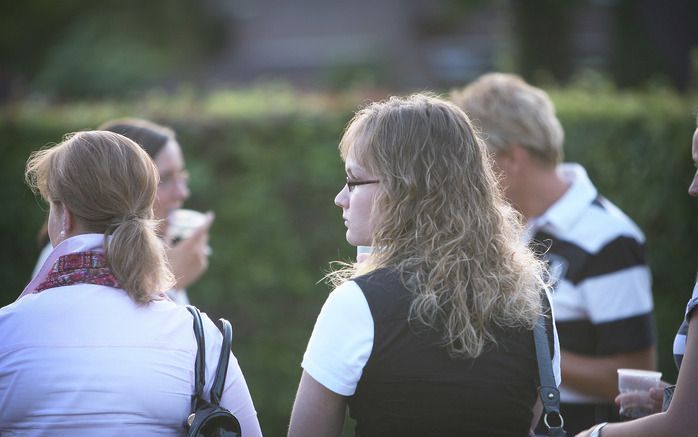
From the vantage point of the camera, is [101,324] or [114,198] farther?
[114,198]

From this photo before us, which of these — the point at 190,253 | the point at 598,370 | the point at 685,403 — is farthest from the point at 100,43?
the point at 685,403

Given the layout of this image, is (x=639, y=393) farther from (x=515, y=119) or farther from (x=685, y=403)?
(x=515, y=119)

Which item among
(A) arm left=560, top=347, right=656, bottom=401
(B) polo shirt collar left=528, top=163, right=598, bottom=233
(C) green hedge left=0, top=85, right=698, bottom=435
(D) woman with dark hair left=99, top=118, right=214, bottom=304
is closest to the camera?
(A) arm left=560, top=347, right=656, bottom=401

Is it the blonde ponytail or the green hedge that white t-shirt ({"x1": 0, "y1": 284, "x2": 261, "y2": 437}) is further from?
the green hedge

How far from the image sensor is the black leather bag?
7.39ft

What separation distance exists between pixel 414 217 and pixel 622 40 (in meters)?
14.2

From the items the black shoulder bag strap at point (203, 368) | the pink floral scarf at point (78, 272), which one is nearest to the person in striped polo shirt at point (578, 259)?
the black shoulder bag strap at point (203, 368)

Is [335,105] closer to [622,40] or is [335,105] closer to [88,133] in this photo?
[88,133]

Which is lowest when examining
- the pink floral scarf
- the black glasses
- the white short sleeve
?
the white short sleeve

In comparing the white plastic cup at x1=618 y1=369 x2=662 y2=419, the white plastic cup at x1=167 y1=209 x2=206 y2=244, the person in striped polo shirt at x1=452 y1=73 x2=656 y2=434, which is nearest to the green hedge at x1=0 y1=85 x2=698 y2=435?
the white plastic cup at x1=167 y1=209 x2=206 y2=244

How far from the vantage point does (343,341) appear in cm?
211

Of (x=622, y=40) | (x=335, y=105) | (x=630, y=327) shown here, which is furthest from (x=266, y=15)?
(x=630, y=327)

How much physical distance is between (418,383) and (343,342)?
226 mm

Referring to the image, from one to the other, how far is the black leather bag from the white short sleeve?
322 mm
